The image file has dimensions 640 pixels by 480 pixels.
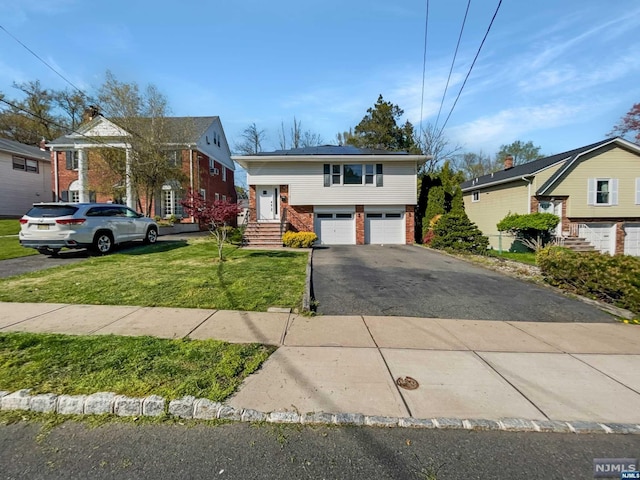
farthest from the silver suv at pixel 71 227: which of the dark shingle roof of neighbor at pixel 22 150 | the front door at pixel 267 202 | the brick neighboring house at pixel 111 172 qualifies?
the dark shingle roof of neighbor at pixel 22 150

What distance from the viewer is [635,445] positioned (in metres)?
2.39

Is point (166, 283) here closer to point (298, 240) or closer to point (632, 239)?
point (298, 240)

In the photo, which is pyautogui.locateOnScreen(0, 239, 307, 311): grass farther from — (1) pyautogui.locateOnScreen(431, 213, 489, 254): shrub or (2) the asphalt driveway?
(1) pyautogui.locateOnScreen(431, 213, 489, 254): shrub

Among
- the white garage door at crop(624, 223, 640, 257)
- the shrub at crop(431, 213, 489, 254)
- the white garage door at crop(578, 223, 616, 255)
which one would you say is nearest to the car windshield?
the shrub at crop(431, 213, 489, 254)

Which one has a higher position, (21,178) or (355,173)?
(21,178)

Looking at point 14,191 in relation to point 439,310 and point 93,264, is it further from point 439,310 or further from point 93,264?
point 439,310

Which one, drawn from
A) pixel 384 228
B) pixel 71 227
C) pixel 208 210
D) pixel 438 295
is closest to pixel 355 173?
pixel 384 228

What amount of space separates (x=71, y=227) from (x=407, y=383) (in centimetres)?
1072

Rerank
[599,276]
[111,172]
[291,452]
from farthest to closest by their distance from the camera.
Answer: [111,172], [599,276], [291,452]

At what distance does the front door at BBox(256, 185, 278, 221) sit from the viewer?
1812 centimetres

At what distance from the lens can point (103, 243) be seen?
10461 mm

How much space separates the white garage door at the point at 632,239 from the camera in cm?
1891

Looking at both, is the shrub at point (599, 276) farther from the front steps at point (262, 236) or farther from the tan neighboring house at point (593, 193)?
the tan neighboring house at point (593, 193)

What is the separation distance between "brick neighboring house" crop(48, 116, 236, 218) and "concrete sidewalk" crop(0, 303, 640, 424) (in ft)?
58.8
